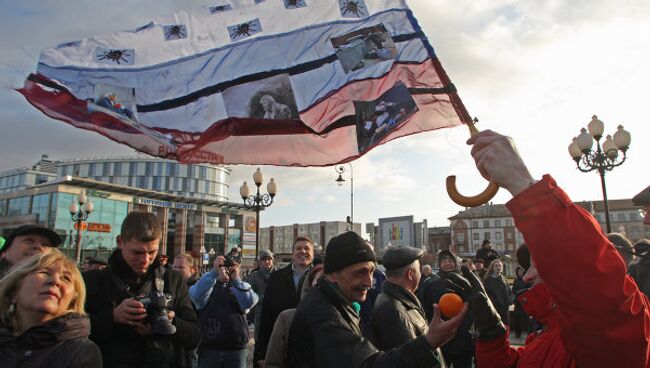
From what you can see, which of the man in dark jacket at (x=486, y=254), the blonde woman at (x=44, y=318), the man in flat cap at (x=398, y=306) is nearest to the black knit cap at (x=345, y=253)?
the man in flat cap at (x=398, y=306)

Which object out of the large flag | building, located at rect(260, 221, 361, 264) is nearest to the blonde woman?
the large flag

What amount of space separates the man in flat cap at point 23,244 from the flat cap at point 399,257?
298cm

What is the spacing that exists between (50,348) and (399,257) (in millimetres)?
2680

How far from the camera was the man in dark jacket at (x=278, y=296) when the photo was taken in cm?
457

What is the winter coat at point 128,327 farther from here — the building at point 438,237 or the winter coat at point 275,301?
the building at point 438,237

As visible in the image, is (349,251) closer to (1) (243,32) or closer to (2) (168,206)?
(1) (243,32)

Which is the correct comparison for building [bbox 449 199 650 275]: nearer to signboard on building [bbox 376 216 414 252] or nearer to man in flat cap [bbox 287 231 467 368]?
signboard on building [bbox 376 216 414 252]

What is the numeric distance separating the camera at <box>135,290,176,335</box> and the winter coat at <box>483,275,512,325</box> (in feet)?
21.2

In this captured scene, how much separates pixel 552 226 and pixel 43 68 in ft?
14.5

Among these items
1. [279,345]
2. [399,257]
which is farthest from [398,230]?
[279,345]

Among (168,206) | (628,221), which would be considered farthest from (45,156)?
(628,221)

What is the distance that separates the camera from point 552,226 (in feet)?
3.25

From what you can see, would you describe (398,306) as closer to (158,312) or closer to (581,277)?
(158,312)

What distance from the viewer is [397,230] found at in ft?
112
